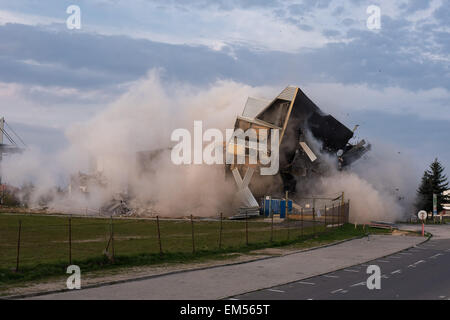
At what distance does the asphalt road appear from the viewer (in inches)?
533

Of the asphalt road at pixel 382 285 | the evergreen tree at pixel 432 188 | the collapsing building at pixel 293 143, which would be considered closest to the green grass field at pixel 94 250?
the asphalt road at pixel 382 285

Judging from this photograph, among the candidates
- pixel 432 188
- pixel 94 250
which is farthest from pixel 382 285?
pixel 432 188

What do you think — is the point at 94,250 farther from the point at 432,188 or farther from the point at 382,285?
the point at 432,188

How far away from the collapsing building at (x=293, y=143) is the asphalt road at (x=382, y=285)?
3768 cm

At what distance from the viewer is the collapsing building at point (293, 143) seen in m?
58.8

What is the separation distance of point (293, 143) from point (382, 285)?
4630cm

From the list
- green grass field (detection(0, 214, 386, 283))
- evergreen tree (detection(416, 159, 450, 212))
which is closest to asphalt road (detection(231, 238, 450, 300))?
green grass field (detection(0, 214, 386, 283))

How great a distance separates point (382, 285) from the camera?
15.5 metres

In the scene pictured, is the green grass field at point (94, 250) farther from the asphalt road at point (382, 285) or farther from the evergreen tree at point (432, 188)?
the evergreen tree at point (432, 188)

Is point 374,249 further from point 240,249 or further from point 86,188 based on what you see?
point 86,188

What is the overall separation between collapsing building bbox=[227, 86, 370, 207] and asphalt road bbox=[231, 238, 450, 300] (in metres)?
37.7

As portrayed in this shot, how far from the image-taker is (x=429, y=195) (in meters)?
87.3

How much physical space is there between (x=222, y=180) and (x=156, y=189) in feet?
34.6

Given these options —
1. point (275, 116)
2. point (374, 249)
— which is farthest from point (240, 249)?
point (275, 116)
